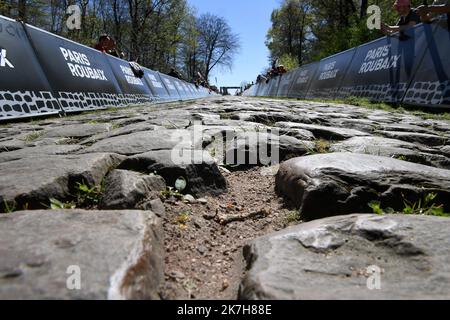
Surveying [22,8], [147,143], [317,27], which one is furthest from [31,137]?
[317,27]

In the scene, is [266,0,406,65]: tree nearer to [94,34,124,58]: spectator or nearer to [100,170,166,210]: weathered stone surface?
[94,34,124,58]: spectator

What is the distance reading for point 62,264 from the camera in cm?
87

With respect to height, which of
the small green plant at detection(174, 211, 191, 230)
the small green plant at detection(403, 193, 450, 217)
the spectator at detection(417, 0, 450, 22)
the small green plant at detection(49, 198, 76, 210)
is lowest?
the small green plant at detection(174, 211, 191, 230)

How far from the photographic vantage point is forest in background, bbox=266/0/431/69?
66.6ft

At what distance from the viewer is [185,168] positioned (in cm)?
183

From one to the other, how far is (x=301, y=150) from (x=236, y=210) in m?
0.98

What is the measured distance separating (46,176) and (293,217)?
3.76ft

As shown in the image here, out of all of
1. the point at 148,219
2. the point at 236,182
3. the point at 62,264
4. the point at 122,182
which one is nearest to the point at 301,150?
the point at 236,182

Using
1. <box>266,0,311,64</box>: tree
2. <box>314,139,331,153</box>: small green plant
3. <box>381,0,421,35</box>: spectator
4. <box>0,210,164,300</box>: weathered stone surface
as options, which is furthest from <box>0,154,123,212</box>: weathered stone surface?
<box>266,0,311,64</box>: tree

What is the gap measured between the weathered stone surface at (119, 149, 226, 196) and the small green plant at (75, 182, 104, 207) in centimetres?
30

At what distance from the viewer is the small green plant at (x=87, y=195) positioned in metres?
1.53

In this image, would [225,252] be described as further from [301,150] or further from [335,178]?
[301,150]

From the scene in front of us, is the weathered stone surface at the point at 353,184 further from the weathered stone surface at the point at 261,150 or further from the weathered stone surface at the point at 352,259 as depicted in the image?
the weathered stone surface at the point at 261,150

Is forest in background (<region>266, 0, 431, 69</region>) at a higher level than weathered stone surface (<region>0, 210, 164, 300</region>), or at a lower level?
higher
